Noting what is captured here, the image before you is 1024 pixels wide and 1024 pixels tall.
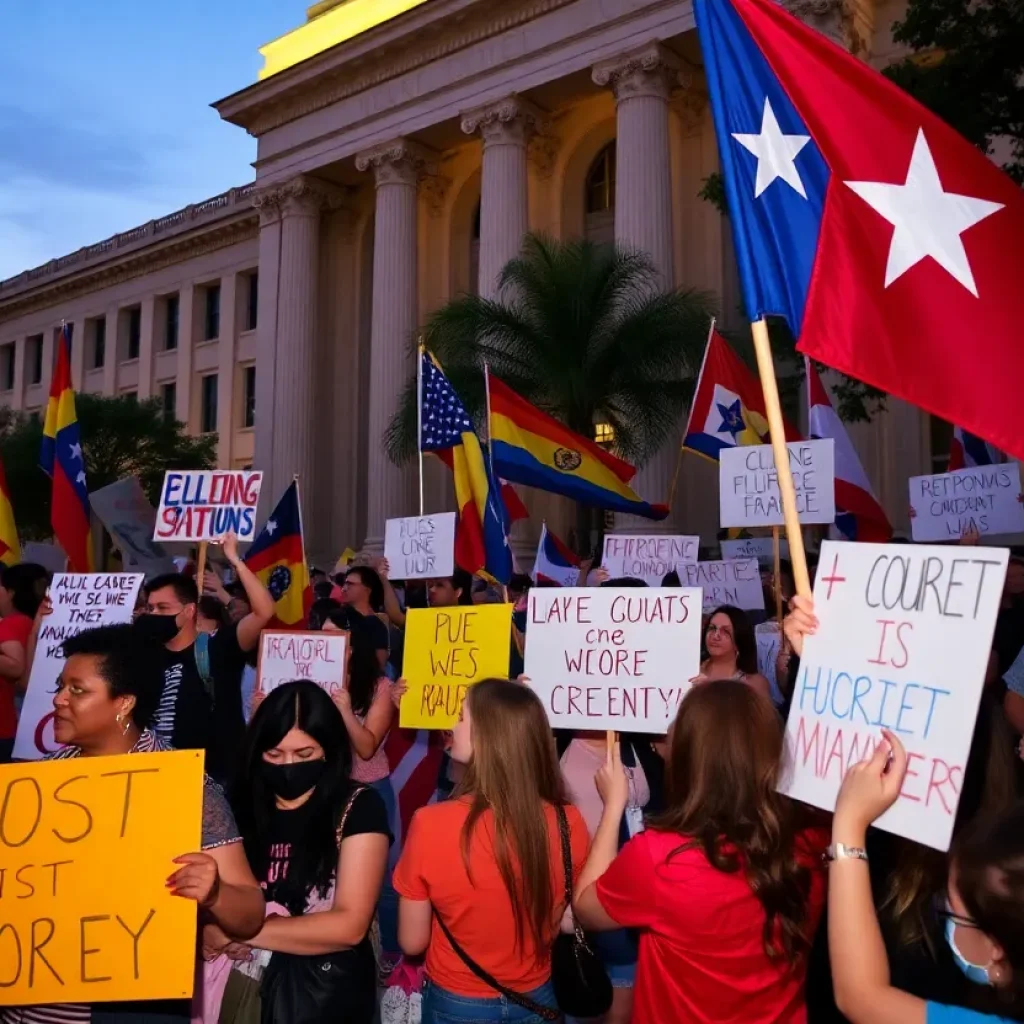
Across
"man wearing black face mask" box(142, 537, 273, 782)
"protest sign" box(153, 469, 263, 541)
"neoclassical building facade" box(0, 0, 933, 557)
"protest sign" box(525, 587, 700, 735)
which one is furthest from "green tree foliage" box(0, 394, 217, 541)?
"protest sign" box(525, 587, 700, 735)

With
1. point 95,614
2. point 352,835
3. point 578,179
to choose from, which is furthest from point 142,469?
point 352,835

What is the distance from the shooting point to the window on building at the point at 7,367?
49500mm

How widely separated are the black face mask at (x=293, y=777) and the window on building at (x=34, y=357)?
48662 mm

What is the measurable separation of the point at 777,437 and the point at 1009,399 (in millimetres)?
897

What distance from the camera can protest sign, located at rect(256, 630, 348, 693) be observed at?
5.68 metres

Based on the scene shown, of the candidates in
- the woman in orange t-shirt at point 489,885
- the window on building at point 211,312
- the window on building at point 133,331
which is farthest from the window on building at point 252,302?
the woman in orange t-shirt at point 489,885

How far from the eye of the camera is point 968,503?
8961 millimetres

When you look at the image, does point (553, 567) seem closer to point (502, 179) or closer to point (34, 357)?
point (502, 179)

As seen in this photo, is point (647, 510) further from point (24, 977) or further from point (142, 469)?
point (142, 469)

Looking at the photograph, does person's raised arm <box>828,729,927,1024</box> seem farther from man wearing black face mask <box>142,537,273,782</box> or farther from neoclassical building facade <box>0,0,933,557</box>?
neoclassical building facade <box>0,0,933,557</box>

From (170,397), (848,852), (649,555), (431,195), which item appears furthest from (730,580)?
(170,397)

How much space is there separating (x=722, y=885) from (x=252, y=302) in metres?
37.6

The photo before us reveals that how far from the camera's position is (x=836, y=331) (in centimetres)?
355

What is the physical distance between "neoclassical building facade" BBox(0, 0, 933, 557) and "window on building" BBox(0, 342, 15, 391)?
1671 cm
